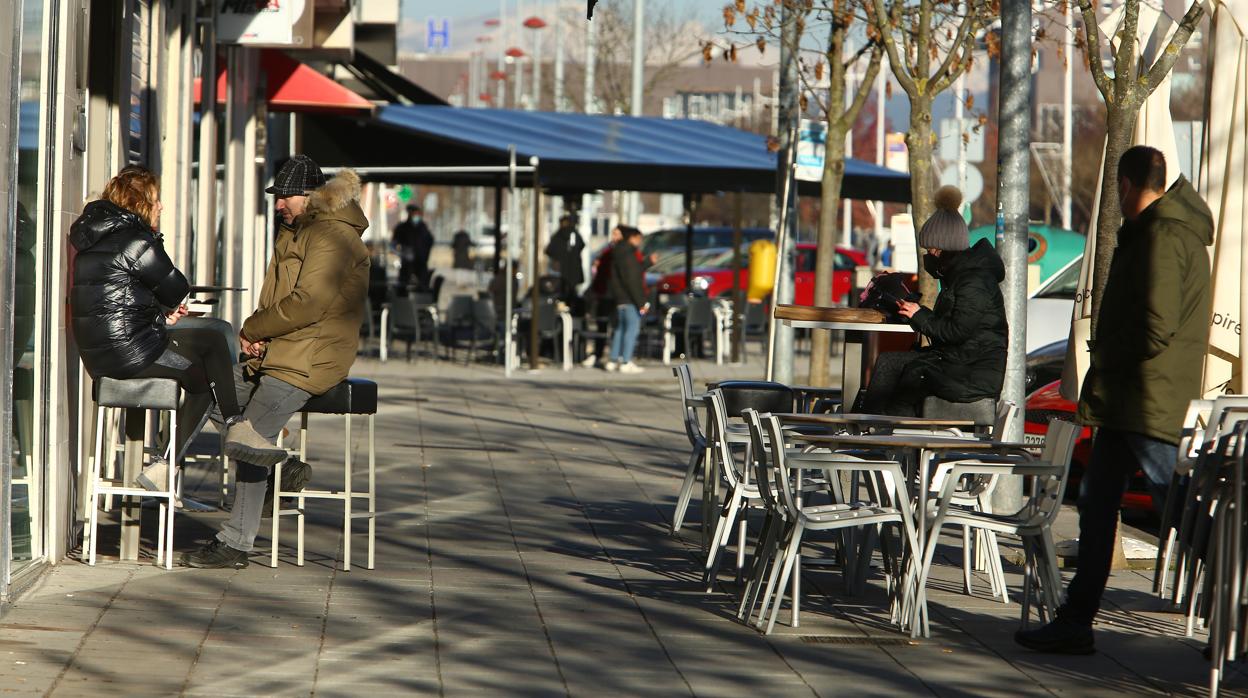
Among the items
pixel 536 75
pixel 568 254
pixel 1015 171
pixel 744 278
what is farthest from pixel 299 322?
pixel 536 75

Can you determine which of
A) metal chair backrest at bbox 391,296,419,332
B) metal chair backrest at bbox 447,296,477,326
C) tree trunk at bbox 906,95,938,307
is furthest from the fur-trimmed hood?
metal chair backrest at bbox 447,296,477,326

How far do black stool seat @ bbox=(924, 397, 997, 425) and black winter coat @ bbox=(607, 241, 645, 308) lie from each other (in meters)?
13.1

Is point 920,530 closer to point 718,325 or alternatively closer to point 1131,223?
point 1131,223

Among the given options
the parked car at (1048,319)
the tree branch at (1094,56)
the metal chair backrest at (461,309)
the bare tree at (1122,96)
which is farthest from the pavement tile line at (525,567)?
the metal chair backrest at (461,309)

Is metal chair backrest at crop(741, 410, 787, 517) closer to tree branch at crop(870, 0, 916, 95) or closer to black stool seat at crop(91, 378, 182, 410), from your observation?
black stool seat at crop(91, 378, 182, 410)

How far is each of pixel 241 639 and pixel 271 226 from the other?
15.5 m

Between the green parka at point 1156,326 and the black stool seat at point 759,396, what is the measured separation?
3.07 m

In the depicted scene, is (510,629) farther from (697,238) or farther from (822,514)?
(697,238)

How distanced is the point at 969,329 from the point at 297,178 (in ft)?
10.6

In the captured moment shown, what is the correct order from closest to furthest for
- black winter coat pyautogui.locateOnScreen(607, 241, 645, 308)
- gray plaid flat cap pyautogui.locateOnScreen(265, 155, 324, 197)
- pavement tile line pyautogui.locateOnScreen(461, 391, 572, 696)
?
pavement tile line pyautogui.locateOnScreen(461, 391, 572, 696)
gray plaid flat cap pyautogui.locateOnScreen(265, 155, 324, 197)
black winter coat pyautogui.locateOnScreen(607, 241, 645, 308)

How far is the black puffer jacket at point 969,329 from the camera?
8648 millimetres

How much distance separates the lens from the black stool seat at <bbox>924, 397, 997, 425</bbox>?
28.8 ft

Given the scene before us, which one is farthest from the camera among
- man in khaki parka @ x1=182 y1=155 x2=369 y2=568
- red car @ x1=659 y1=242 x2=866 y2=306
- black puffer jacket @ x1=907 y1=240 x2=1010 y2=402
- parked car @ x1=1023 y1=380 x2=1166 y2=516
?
red car @ x1=659 y1=242 x2=866 y2=306

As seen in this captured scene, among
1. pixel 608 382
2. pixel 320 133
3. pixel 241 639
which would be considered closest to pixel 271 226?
pixel 320 133
